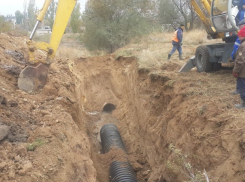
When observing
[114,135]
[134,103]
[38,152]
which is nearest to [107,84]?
[134,103]

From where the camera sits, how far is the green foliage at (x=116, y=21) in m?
18.8

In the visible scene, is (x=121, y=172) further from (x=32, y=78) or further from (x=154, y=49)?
(x=154, y=49)

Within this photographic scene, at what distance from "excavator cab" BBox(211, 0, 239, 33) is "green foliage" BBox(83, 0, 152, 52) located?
10628mm

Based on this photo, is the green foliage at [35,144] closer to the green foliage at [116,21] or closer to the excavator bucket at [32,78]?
the excavator bucket at [32,78]

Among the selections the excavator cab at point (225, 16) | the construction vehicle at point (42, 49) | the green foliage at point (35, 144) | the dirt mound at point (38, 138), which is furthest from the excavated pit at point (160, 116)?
the construction vehicle at point (42, 49)

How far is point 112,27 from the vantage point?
18.8m

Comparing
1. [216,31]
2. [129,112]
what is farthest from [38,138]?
[129,112]

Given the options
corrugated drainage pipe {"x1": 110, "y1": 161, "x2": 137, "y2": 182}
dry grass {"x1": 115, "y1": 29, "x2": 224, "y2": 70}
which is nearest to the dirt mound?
corrugated drainage pipe {"x1": 110, "y1": 161, "x2": 137, "y2": 182}

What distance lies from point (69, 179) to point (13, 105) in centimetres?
228

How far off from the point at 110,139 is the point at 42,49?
3.72 meters

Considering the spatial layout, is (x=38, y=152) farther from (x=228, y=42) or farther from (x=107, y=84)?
(x=107, y=84)

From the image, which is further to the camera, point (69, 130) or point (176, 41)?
point (176, 41)

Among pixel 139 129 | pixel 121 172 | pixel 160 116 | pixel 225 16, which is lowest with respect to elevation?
pixel 121 172

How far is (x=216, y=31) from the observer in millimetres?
8469
